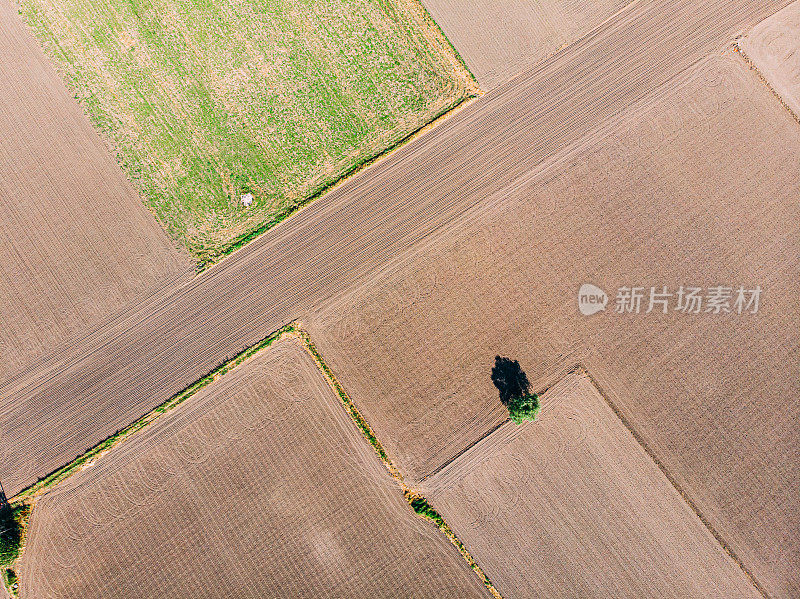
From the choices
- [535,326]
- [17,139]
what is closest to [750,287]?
[535,326]

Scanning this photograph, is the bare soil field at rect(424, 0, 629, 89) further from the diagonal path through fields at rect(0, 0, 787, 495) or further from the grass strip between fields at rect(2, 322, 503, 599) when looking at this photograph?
the grass strip between fields at rect(2, 322, 503, 599)

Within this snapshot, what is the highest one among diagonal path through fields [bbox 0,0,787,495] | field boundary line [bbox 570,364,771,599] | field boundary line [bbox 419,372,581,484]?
diagonal path through fields [bbox 0,0,787,495]

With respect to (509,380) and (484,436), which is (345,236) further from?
(484,436)

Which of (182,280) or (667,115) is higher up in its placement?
(182,280)

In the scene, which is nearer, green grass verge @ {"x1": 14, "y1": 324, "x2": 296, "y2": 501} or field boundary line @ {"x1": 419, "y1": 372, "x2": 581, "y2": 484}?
green grass verge @ {"x1": 14, "y1": 324, "x2": 296, "y2": 501}

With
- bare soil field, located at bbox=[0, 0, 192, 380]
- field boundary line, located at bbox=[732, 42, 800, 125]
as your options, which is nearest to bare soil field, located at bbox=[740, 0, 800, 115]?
field boundary line, located at bbox=[732, 42, 800, 125]

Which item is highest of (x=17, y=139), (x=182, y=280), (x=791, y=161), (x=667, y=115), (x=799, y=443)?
(x=17, y=139)

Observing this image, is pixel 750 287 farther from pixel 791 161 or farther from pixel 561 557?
pixel 561 557
